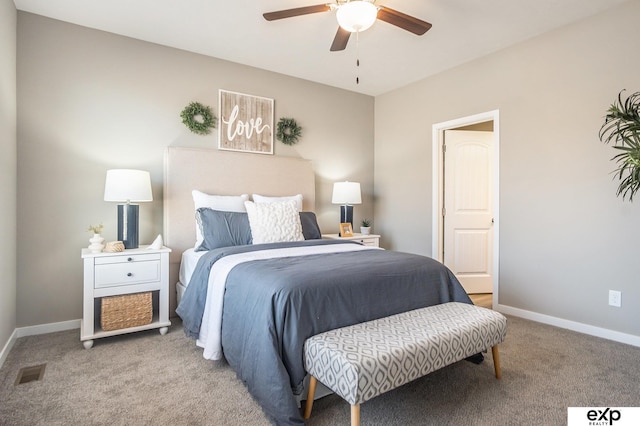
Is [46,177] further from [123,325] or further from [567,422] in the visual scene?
[567,422]

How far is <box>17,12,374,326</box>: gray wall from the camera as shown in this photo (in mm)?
2834

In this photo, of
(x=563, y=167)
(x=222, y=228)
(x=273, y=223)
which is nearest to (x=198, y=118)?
(x=222, y=228)

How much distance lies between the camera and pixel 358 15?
2139 mm

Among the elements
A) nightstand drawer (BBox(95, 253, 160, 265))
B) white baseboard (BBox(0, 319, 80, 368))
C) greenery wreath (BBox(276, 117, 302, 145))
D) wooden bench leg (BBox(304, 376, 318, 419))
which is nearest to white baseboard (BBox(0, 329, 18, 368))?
white baseboard (BBox(0, 319, 80, 368))

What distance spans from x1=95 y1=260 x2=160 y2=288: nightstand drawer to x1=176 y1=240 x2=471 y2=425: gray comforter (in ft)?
1.76

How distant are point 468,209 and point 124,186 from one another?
3769mm

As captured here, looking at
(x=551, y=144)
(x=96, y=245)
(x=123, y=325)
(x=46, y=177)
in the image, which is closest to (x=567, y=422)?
(x=551, y=144)

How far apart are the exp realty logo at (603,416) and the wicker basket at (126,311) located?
2.89 meters

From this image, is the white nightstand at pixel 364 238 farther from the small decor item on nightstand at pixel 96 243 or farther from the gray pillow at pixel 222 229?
the small decor item on nightstand at pixel 96 243

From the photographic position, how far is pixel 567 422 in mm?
1690

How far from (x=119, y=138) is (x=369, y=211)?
10.5 feet

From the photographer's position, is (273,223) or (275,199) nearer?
(273,223)

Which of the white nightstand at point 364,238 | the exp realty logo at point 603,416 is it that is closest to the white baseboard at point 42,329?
the white nightstand at point 364,238

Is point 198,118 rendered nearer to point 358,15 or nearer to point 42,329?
point 358,15
